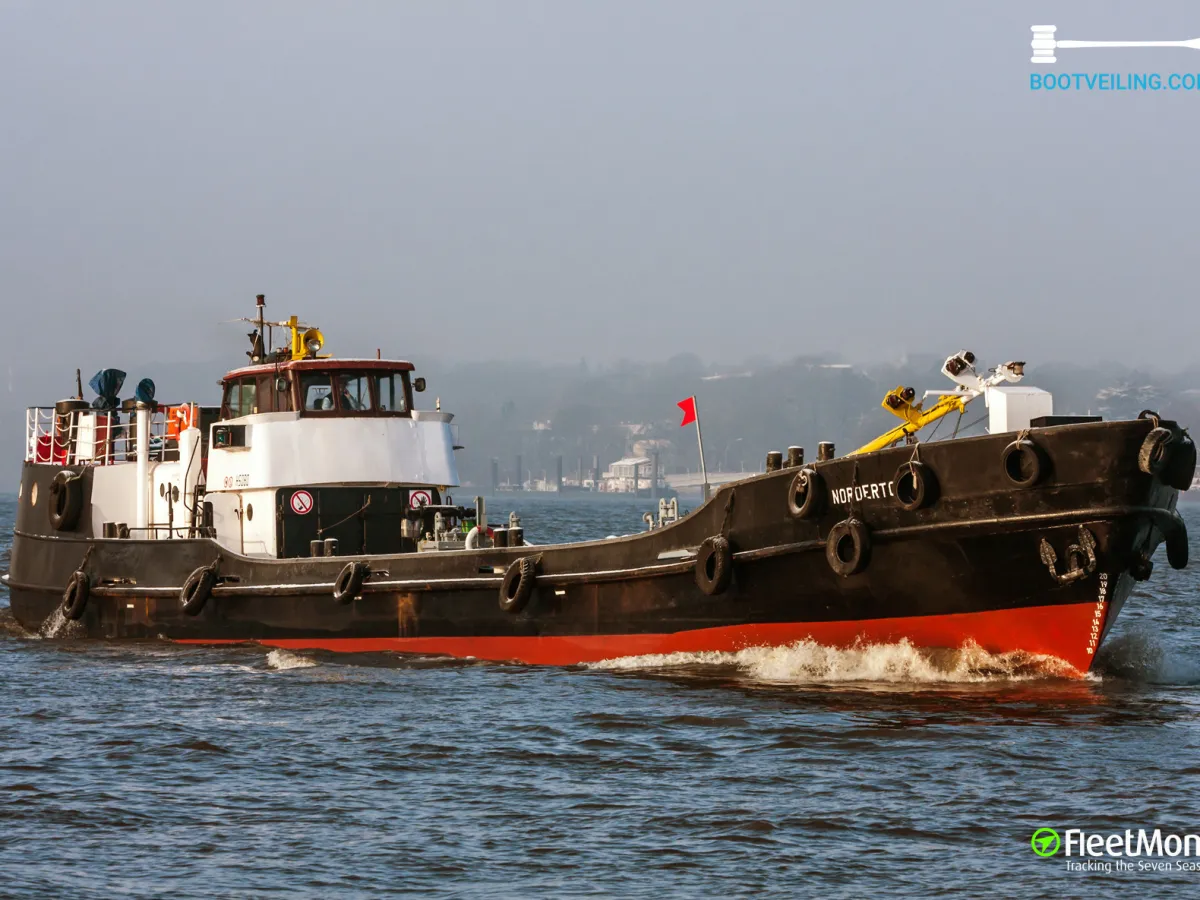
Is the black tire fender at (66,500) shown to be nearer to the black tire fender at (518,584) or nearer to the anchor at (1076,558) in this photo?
the black tire fender at (518,584)

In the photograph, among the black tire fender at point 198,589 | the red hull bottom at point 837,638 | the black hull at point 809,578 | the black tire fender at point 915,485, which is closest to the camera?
the black hull at point 809,578

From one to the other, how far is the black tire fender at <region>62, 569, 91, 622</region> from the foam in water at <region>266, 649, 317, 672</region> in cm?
391

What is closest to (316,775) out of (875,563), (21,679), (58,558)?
(875,563)

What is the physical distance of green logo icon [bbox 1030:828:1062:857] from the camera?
9758 mm

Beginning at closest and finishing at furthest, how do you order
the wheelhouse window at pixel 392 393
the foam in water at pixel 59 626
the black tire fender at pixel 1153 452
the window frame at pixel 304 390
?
the black tire fender at pixel 1153 452, the window frame at pixel 304 390, the wheelhouse window at pixel 392 393, the foam in water at pixel 59 626

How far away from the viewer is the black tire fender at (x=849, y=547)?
14.9 m

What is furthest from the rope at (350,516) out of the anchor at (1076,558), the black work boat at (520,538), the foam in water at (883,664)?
the anchor at (1076,558)

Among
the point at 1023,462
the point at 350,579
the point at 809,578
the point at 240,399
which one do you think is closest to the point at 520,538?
the point at 350,579

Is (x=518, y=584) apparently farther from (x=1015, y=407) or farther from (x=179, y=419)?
(x=179, y=419)

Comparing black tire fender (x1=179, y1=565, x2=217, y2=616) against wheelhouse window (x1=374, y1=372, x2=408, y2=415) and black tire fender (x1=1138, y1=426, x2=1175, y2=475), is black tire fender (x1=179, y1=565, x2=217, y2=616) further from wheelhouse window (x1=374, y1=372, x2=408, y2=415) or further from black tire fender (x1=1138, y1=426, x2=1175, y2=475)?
black tire fender (x1=1138, y1=426, x2=1175, y2=475)

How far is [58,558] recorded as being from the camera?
73.0ft

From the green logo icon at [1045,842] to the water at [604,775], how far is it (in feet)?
0.26

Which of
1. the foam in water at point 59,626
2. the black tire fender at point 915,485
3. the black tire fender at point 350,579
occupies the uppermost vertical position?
the black tire fender at point 915,485

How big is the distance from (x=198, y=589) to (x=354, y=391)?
3394mm
